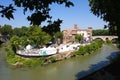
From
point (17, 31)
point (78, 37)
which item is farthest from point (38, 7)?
point (17, 31)

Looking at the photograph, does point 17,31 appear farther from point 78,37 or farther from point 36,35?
point 36,35

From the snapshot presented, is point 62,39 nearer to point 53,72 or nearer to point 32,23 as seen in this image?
point 53,72

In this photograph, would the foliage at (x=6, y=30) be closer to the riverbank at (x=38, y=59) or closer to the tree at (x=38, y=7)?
the riverbank at (x=38, y=59)

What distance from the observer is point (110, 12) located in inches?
283

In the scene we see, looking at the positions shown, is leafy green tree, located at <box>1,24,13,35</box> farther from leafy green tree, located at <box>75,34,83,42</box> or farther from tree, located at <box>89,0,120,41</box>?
tree, located at <box>89,0,120,41</box>

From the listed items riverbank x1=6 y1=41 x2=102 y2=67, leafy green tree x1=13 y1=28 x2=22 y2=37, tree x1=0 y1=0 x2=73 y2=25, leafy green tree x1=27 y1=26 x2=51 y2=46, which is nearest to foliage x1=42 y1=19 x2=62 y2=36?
tree x1=0 y1=0 x2=73 y2=25

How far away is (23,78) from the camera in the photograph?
16297 millimetres

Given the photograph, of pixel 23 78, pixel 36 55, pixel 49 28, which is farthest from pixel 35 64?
pixel 49 28

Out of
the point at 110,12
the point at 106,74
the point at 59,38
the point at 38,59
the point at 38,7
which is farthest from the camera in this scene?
the point at 59,38

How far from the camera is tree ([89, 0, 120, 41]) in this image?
587cm

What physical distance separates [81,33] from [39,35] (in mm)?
21350

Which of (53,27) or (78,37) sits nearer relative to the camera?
(53,27)

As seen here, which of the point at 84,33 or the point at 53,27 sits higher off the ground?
the point at 53,27

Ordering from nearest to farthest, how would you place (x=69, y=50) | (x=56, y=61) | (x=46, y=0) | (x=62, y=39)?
(x=46, y=0) < (x=56, y=61) < (x=69, y=50) < (x=62, y=39)
